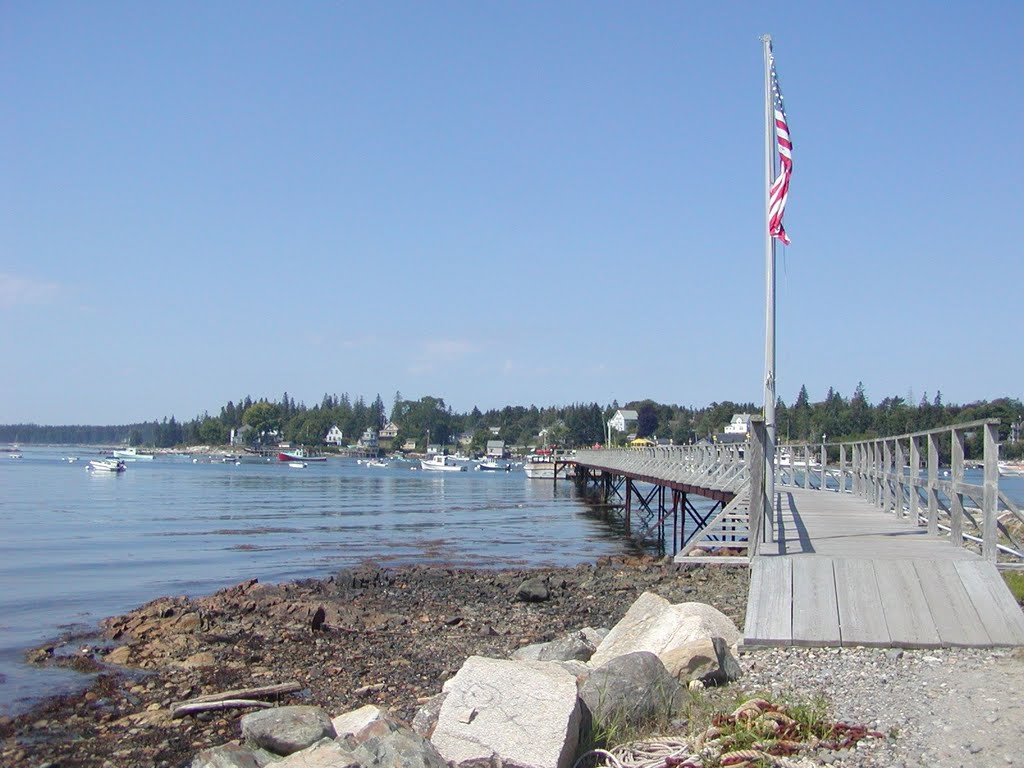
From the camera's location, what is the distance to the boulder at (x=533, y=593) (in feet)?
58.3

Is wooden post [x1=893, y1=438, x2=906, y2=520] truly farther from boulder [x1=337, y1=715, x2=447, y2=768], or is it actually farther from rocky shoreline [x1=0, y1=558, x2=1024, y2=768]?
boulder [x1=337, y1=715, x2=447, y2=768]

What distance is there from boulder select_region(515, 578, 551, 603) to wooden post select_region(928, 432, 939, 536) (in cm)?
736

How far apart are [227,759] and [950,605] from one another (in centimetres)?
623

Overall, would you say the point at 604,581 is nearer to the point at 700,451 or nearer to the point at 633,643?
the point at 633,643

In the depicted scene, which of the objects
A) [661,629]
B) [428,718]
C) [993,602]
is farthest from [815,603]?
[428,718]

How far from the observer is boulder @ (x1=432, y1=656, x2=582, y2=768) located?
19.2 ft

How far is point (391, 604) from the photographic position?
17875 millimetres

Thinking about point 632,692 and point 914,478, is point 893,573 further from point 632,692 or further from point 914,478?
point 914,478

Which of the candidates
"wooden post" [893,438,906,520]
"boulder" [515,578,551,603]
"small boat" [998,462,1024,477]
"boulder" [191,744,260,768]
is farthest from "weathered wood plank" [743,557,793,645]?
"boulder" [515,578,551,603]

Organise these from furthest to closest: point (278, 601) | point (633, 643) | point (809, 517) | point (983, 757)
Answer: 1. point (278, 601)
2. point (809, 517)
3. point (633, 643)
4. point (983, 757)

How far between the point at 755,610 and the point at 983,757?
3.39 meters

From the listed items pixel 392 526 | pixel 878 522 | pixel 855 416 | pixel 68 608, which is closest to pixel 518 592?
pixel 878 522

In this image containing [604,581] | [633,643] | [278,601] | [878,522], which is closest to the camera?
[633,643]

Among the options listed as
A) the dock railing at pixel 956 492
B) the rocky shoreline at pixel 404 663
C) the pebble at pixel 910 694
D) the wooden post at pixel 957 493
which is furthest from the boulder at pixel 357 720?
the wooden post at pixel 957 493
